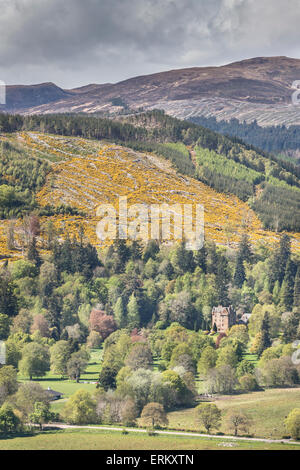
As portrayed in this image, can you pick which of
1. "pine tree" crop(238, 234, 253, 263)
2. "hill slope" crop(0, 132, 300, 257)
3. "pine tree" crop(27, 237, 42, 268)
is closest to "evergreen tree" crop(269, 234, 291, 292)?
"pine tree" crop(238, 234, 253, 263)

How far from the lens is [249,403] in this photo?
84.8 meters

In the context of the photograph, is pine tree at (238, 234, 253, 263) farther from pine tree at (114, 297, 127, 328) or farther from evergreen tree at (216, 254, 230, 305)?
pine tree at (114, 297, 127, 328)

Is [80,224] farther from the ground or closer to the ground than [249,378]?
farther from the ground

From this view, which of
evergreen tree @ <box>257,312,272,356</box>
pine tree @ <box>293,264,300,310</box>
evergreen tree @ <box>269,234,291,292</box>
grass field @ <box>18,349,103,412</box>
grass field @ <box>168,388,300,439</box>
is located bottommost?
grass field @ <box>18,349,103,412</box>

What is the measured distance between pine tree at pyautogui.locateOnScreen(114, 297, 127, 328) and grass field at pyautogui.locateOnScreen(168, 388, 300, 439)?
33183 mm

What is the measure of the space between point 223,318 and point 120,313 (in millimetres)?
18382

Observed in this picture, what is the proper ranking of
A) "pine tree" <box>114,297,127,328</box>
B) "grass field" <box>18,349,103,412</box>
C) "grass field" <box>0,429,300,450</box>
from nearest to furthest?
"grass field" <box>0,429,300,450</box>, "grass field" <box>18,349,103,412</box>, "pine tree" <box>114,297,127,328</box>

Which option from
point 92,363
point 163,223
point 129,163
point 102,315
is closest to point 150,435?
point 92,363

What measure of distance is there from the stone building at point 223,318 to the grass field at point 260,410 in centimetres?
2644

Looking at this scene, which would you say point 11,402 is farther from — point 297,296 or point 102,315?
point 297,296

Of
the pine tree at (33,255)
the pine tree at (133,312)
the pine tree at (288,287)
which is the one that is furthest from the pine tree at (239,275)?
the pine tree at (33,255)

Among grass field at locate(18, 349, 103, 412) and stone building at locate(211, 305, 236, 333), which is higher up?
stone building at locate(211, 305, 236, 333)

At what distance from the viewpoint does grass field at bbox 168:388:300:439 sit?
254ft
